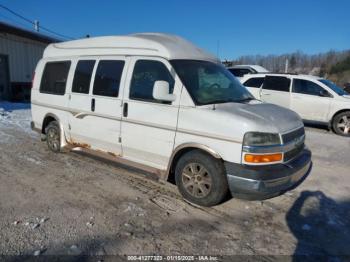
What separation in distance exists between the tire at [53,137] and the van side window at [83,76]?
1.13m

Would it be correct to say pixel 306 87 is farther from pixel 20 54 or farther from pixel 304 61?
pixel 304 61

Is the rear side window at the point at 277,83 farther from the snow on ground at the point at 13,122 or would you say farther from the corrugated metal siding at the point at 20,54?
the corrugated metal siding at the point at 20,54

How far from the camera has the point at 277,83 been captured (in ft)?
37.6

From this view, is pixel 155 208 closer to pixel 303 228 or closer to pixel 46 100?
pixel 303 228

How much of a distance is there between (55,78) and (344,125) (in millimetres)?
8801

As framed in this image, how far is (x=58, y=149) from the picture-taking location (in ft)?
22.0

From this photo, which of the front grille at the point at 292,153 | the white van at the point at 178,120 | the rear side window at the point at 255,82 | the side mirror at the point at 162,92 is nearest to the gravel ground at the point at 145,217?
the white van at the point at 178,120

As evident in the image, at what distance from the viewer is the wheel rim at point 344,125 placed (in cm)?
1000

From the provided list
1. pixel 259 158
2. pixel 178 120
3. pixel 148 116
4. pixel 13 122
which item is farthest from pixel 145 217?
pixel 13 122

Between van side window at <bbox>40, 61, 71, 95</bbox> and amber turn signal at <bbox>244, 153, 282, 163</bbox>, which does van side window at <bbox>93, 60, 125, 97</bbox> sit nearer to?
van side window at <bbox>40, 61, 71, 95</bbox>

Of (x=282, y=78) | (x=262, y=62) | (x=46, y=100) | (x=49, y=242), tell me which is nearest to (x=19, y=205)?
(x=49, y=242)

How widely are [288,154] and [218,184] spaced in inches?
40.2

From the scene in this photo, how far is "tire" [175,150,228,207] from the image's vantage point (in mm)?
4090

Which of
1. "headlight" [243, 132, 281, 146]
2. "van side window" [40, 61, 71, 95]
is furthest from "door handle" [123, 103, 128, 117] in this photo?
"headlight" [243, 132, 281, 146]
